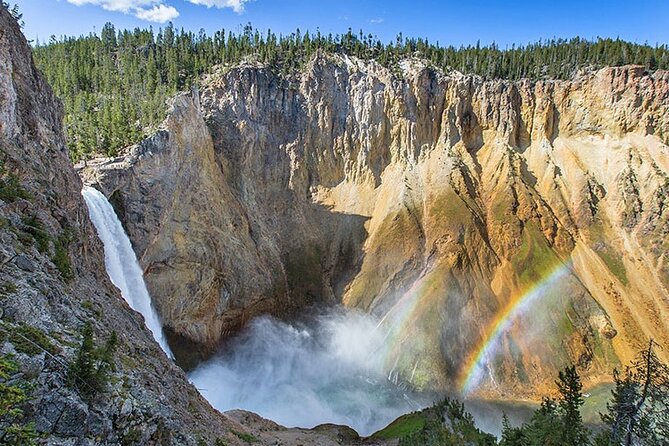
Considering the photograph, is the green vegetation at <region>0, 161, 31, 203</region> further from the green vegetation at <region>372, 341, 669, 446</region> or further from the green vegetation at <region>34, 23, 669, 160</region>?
the green vegetation at <region>34, 23, 669, 160</region>

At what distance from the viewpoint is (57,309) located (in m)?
11.0

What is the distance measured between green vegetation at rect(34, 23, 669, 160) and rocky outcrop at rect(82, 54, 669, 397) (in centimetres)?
404

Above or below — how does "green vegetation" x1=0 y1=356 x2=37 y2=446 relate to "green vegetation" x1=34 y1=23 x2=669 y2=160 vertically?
below

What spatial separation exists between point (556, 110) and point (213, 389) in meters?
52.2

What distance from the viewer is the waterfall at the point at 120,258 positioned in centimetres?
2920

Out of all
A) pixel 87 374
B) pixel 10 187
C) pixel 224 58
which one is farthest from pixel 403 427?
pixel 224 58

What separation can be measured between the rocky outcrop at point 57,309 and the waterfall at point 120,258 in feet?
26.5

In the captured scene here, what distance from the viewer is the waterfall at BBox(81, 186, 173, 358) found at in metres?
29.2

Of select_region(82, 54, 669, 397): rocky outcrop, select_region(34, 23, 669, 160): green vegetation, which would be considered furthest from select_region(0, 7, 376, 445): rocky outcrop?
select_region(34, 23, 669, 160): green vegetation

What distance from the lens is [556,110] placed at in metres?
55.7

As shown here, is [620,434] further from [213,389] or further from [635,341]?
[635,341]

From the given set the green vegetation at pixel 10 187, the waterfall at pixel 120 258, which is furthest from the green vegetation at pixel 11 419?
the waterfall at pixel 120 258

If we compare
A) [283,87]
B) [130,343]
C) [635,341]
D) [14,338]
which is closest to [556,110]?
[635,341]

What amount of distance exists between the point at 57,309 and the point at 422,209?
147ft
